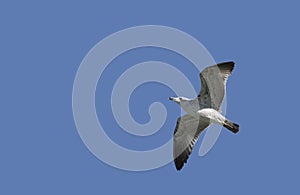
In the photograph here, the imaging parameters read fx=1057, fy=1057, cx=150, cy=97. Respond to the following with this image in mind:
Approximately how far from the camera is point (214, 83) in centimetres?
3272

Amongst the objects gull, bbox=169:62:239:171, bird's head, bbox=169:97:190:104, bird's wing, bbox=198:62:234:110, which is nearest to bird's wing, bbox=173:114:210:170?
gull, bbox=169:62:239:171

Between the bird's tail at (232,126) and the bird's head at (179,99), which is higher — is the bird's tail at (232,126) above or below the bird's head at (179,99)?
below

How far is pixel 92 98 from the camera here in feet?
115

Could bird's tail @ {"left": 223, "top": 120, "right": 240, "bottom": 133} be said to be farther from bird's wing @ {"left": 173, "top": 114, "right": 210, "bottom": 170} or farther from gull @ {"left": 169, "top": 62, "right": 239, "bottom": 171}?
bird's wing @ {"left": 173, "top": 114, "right": 210, "bottom": 170}

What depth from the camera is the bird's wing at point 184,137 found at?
33.8 m

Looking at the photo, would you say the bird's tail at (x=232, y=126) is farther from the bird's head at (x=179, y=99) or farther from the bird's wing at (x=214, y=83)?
the bird's head at (x=179, y=99)

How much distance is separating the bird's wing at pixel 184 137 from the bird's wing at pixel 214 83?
1.06 m

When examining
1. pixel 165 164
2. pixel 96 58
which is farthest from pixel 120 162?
pixel 96 58

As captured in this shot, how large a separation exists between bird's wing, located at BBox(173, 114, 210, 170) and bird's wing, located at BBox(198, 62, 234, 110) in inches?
41.8

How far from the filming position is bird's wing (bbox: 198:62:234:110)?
32594 millimetres

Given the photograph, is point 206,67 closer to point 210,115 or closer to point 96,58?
point 210,115

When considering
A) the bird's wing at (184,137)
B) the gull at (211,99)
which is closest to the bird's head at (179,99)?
the gull at (211,99)

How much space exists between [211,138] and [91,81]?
14.7 ft

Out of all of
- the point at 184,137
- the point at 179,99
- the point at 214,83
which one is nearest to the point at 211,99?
the point at 214,83
